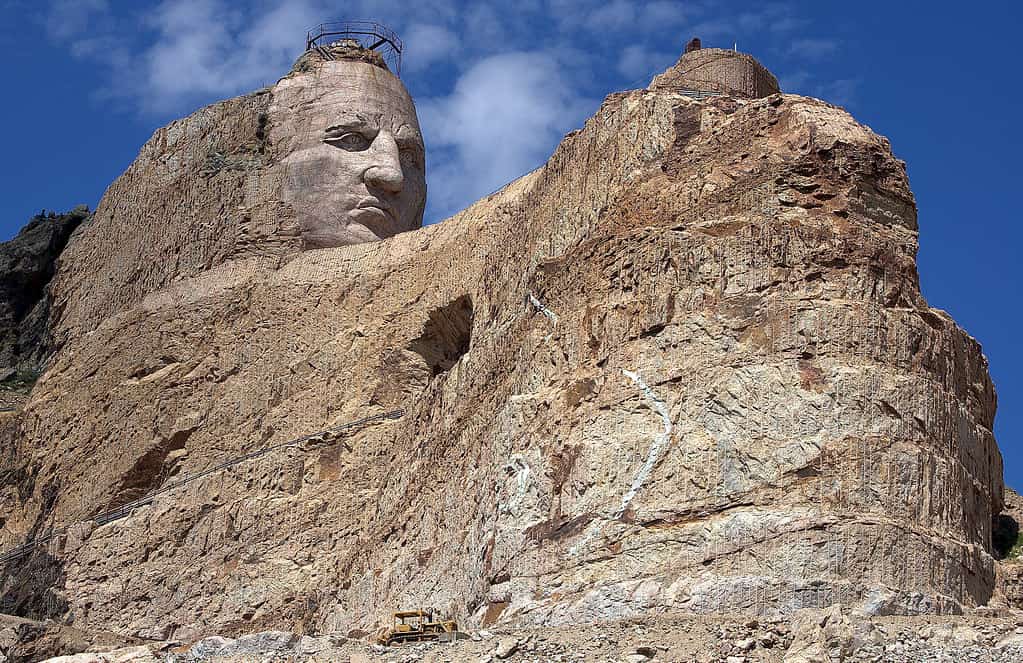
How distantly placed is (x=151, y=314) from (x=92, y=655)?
1060cm

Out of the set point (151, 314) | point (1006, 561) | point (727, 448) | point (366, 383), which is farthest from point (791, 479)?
point (151, 314)

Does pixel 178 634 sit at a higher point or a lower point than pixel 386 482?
lower

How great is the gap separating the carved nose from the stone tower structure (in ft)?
26.2

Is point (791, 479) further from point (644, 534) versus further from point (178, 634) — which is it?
point (178, 634)

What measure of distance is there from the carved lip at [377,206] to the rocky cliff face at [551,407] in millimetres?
1393

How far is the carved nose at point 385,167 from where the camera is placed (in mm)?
34875

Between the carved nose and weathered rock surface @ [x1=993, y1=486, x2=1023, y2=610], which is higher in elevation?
the carved nose

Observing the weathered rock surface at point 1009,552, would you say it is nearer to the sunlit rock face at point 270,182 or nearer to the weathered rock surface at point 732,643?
the weathered rock surface at point 732,643

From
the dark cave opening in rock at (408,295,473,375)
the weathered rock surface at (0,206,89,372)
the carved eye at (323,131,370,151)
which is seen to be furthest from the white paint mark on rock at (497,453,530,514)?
the weathered rock surface at (0,206,89,372)

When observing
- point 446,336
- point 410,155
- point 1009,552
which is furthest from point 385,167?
point 1009,552

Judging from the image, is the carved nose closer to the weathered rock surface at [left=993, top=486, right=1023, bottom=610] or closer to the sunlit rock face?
the sunlit rock face

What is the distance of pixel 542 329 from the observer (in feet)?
81.3

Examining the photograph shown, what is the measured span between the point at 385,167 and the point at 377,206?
0.67 meters

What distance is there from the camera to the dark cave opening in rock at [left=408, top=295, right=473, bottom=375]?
3017 cm
